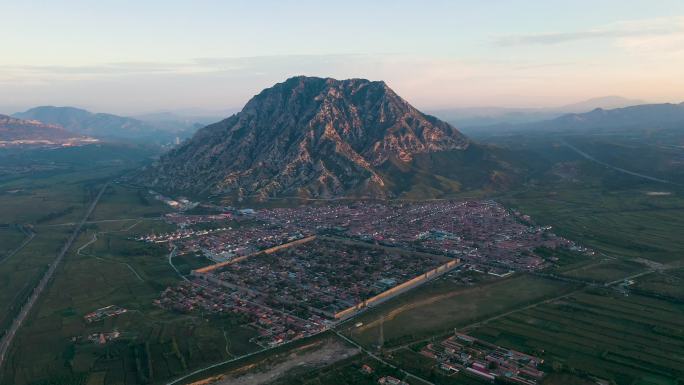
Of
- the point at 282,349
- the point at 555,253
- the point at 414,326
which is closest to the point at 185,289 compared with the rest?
the point at 282,349

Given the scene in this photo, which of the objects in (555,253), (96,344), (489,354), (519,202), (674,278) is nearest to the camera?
(489,354)

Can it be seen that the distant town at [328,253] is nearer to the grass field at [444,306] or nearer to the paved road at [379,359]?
the grass field at [444,306]

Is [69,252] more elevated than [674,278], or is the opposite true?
[674,278]

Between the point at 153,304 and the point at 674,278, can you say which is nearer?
the point at 153,304

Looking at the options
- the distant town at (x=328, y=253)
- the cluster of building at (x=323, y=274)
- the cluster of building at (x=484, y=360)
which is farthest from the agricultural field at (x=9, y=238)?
the cluster of building at (x=484, y=360)

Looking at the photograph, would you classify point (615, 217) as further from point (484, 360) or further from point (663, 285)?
point (484, 360)

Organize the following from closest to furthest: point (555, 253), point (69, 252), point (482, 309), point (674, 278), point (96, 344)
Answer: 1. point (96, 344)
2. point (482, 309)
3. point (674, 278)
4. point (555, 253)
5. point (69, 252)

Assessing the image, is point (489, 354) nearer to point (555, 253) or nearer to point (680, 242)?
point (555, 253)
